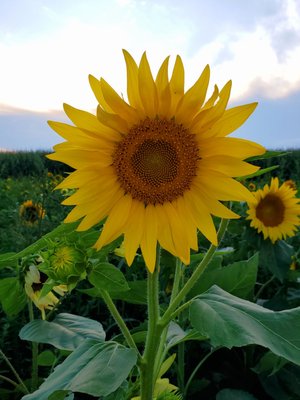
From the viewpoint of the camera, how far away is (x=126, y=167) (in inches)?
45.9

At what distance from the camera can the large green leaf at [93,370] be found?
964mm

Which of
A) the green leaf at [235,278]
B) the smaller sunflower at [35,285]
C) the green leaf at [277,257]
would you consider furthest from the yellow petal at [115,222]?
the green leaf at [277,257]

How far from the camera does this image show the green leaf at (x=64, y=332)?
1.23 metres

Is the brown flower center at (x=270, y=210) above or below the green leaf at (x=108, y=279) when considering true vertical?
above

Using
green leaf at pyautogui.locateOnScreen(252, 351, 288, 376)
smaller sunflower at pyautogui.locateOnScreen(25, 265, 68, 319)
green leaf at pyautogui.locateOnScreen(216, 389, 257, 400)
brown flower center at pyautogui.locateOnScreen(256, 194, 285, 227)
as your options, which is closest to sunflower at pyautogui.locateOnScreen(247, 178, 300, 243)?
brown flower center at pyautogui.locateOnScreen(256, 194, 285, 227)

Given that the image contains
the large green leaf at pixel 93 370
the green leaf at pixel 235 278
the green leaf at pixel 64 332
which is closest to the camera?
the large green leaf at pixel 93 370

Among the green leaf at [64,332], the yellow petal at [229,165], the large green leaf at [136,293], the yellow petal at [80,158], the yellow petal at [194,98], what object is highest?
the yellow petal at [194,98]

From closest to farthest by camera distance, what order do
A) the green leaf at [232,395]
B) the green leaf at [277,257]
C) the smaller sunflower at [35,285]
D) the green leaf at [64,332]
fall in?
the green leaf at [64,332] → the smaller sunflower at [35,285] → the green leaf at [232,395] → the green leaf at [277,257]

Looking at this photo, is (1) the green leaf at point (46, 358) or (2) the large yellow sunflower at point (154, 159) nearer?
(2) the large yellow sunflower at point (154, 159)

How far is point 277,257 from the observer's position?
2305 millimetres

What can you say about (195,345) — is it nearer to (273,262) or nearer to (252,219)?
(273,262)

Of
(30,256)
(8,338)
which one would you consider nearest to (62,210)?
(8,338)

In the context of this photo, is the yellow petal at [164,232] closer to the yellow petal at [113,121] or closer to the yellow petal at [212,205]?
the yellow petal at [212,205]

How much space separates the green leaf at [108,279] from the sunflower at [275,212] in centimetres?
139
